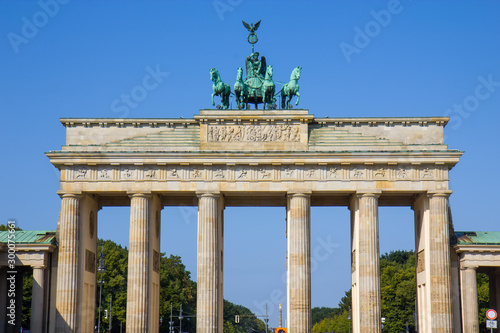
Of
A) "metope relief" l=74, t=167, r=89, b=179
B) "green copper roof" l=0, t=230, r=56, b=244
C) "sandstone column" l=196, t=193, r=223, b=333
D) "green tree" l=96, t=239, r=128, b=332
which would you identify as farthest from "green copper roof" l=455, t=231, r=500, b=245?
"green tree" l=96, t=239, r=128, b=332

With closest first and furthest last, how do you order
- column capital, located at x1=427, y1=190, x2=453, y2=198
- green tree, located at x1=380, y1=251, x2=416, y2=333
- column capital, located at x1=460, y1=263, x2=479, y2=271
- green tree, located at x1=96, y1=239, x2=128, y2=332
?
column capital, located at x1=427, y1=190, x2=453, y2=198 < column capital, located at x1=460, y1=263, x2=479, y2=271 < green tree, located at x1=96, y1=239, x2=128, y2=332 < green tree, located at x1=380, y1=251, x2=416, y2=333

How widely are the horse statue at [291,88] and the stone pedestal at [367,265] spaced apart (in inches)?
326

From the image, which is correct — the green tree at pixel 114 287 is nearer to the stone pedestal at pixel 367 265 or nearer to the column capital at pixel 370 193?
the stone pedestal at pixel 367 265

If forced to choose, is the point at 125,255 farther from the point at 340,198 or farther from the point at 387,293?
the point at 340,198

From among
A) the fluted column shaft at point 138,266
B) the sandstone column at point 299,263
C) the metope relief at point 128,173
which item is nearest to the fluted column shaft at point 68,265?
the metope relief at point 128,173

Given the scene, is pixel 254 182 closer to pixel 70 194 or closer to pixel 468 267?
pixel 70 194

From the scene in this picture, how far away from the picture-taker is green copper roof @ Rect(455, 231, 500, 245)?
177 feet

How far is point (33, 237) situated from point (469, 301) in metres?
29.7

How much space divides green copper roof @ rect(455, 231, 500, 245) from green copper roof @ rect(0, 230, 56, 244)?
27585 millimetres

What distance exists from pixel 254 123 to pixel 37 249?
54.7ft

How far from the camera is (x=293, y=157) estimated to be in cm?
5359

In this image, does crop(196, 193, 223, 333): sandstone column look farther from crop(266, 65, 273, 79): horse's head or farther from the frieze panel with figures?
crop(266, 65, 273, 79): horse's head

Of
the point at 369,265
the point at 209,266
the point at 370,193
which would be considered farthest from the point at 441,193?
the point at 209,266

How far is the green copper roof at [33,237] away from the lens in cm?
5406
